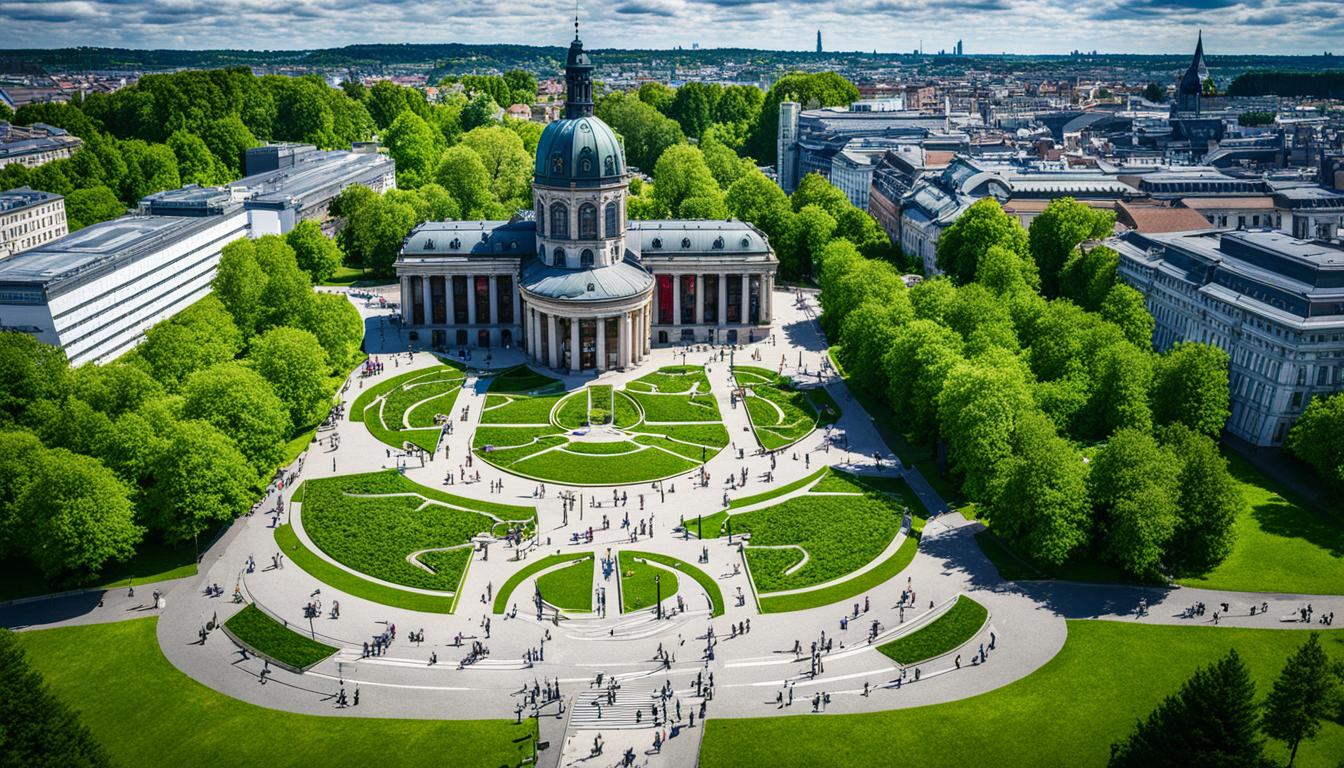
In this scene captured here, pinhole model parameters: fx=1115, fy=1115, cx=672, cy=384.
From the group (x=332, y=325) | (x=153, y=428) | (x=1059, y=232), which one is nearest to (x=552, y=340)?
(x=332, y=325)

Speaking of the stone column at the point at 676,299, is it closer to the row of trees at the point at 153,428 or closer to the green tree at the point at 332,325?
the green tree at the point at 332,325

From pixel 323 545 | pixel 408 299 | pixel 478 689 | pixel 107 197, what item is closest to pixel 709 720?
pixel 478 689

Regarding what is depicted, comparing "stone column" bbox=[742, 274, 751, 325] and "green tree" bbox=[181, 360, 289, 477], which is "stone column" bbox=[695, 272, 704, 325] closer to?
"stone column" bbox=[742, 274, 751, 325]

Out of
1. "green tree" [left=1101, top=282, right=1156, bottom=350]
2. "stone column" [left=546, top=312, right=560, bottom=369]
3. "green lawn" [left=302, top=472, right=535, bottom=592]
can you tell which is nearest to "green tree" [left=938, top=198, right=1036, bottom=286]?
"green tree" [left=1101, top=282, right=1156, bottom=350]

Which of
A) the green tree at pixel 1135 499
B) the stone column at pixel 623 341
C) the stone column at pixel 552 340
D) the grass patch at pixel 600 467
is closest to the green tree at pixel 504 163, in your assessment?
the stone column at pixel 552 340

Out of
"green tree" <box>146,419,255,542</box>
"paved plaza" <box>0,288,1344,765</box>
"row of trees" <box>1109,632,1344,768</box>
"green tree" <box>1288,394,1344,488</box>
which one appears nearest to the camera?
"row of trees" <box>1109,632,1344,768</box>

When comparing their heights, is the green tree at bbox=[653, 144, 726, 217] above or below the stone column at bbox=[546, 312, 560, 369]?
above
